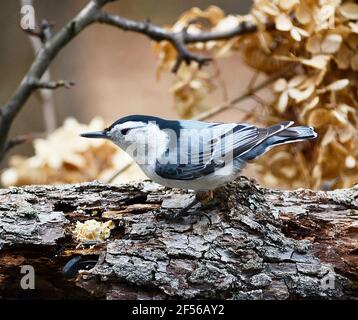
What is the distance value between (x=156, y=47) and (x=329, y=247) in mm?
950

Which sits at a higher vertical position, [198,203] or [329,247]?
[198,203]

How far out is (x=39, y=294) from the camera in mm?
1384

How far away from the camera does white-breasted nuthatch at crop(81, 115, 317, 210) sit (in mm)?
1461

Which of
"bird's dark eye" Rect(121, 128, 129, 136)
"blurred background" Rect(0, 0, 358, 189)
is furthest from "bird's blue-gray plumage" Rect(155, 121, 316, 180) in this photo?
"blurred background" Rect(0, 0, 358, 189)

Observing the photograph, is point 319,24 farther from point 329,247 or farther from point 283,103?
point 329,247

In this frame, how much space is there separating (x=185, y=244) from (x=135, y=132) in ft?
0.90

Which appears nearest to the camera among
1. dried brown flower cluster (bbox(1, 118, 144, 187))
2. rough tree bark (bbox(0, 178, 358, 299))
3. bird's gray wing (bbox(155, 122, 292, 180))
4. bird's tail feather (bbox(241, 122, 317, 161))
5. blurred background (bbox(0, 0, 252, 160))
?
rough tree bark (bbox(0, 178, 358, 299))

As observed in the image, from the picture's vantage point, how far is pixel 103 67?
16.1 ft

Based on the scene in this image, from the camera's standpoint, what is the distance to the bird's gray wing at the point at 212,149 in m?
1.45

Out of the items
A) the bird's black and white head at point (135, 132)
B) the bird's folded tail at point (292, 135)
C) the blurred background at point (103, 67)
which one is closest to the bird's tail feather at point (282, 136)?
the bird's folded tail at point (292, 135)

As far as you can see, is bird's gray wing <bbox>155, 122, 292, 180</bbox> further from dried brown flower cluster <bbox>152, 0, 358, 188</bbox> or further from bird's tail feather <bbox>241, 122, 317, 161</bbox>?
dried brown flower cluster <bbox>152, 0, 358, 188</bbox>
